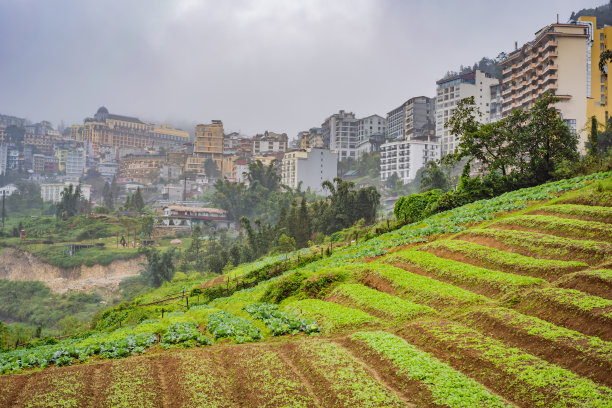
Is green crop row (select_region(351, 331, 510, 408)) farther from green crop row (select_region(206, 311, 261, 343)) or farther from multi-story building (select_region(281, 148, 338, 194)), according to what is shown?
multi-story building (select_region(281, 148, 338, 194))

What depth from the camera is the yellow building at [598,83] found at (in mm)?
72750

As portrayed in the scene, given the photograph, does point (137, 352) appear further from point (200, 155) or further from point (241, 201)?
point (200, 155)

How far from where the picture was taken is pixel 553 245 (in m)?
17.3

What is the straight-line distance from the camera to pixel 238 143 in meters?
170

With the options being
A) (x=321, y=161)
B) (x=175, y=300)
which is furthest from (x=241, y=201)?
(x=175, y=300)

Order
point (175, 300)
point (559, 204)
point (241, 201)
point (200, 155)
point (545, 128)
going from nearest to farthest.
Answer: point (559, 204) → point (175, 300) → point (545, 128) → point (241, 201) → point (200, 155)

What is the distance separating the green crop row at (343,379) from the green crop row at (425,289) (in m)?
4.43

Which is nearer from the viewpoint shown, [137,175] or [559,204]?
[559,204]

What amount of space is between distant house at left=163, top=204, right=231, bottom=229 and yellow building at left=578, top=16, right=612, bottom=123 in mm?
75071

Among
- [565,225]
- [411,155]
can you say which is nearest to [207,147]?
[411,155]

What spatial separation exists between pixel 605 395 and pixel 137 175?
172762 millimetres

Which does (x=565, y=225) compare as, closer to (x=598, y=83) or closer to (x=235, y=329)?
(x=235, y=329)

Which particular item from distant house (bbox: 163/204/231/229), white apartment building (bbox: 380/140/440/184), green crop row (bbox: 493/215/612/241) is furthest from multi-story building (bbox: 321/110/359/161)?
green crop row (bbox: 493/215/612/241)

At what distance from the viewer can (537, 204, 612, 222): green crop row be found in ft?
62.7
